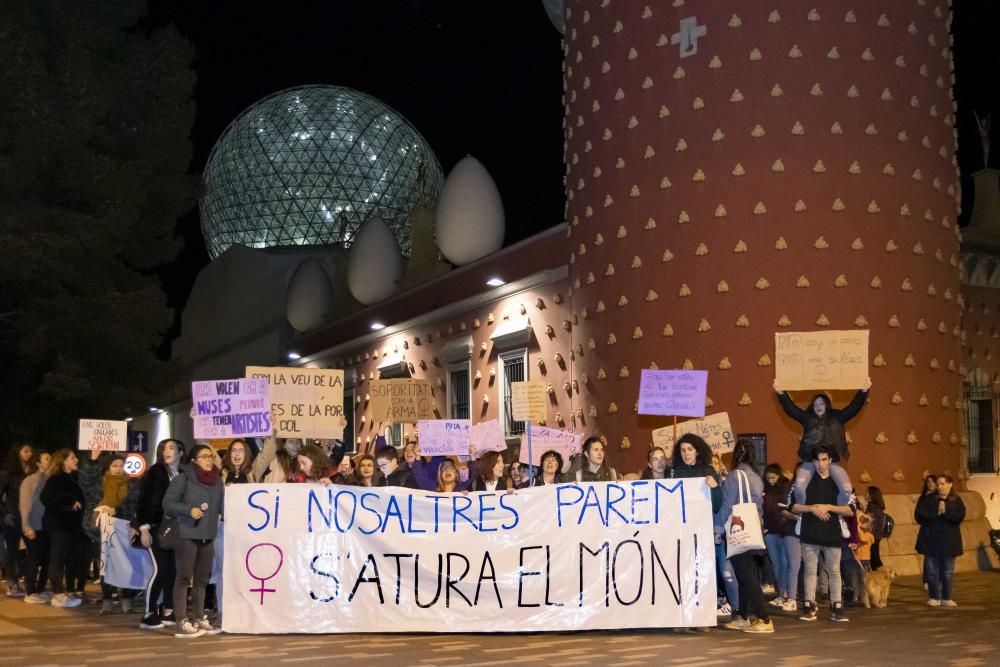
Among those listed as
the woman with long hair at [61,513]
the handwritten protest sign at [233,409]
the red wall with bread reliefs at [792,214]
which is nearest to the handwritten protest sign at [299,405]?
the handwritten protest sign at [233,409]

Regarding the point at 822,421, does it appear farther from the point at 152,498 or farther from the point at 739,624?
the point at 152,498

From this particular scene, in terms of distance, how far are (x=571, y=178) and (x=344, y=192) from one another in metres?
23.5

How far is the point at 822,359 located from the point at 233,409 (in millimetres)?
7646

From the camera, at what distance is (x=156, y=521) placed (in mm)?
12273

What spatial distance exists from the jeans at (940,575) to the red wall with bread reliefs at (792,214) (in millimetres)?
3894

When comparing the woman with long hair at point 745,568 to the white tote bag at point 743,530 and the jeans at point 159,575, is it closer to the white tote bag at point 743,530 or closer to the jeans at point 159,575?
the white tote bag at point 743,530

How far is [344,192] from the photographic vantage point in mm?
43688

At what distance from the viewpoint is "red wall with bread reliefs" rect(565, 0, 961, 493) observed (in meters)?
18.2

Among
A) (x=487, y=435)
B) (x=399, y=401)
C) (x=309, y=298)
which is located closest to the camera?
(x=487, y=435)

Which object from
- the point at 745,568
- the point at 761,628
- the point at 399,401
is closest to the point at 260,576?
the point at 745,568

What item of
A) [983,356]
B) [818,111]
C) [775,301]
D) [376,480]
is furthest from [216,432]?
[983,356]

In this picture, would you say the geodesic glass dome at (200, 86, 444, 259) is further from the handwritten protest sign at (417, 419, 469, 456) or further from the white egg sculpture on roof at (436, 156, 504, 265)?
the handwritten protest sign at (417, 419, 469, 456)

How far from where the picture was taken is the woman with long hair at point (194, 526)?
11.6 m

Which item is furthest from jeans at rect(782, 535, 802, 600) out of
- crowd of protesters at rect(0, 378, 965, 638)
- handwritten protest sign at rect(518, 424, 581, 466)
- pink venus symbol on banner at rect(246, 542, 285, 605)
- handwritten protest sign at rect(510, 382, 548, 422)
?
pink venus symbol on banner at rect(246, 542, 285, 605)
